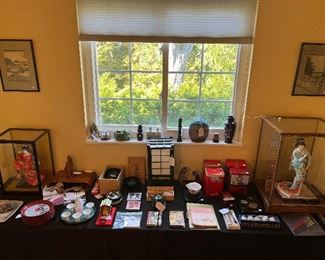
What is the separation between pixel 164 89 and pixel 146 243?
3.46 feet

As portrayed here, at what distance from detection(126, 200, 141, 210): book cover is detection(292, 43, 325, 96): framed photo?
130cm

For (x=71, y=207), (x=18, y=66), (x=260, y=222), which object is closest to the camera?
(x=260, y=222)

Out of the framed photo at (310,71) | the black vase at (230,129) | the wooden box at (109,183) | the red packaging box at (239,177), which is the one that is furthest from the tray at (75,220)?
the framed photo at (310,71)

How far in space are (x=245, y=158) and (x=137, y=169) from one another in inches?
32.5

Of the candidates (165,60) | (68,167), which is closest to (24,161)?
(68,167)

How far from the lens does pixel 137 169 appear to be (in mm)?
2016

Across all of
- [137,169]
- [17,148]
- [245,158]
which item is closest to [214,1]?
[245,158]

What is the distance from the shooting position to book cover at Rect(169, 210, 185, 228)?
1.59m

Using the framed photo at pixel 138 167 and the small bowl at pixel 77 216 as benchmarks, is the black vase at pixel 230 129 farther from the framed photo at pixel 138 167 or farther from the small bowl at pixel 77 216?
the small bowl at pixel 77 216

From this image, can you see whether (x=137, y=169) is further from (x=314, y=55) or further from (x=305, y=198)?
(x=314, y=55)

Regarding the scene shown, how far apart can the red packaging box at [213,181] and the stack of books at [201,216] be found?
12 cm

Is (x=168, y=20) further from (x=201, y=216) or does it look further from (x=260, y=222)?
(x=260, y=222)

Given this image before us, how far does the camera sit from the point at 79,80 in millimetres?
1849

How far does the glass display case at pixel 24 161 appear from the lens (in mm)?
1822
